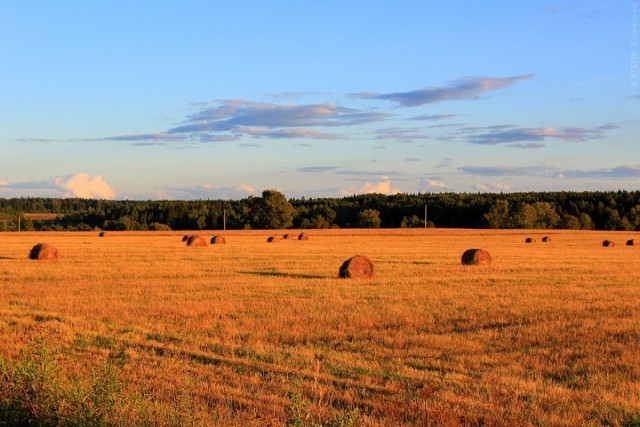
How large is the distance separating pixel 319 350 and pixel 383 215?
377 feet

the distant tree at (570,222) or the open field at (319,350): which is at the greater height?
the distant tree at (570,222)

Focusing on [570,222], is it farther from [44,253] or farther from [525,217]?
[44,253]

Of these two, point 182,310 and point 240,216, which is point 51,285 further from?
point 240,216

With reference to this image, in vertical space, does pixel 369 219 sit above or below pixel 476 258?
above

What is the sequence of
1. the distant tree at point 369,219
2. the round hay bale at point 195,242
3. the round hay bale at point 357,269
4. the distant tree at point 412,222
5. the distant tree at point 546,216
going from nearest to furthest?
the round hay bale at point 357,269 → the round hay bale at point 195,242 → the distant tree at point 412,222 → the distant tree at point 546,216 → the distant tree at point 369,219

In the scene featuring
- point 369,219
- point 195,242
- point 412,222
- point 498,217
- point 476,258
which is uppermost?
point 498,217

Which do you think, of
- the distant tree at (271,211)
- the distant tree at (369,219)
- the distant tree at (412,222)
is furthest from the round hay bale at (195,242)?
the distant tree at (369,219)

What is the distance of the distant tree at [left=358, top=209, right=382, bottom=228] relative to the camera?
379ft

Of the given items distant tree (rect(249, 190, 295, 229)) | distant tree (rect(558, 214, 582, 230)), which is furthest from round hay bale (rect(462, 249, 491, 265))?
distant tree (rect(558, 214, 582, 230))

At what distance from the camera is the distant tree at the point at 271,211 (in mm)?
103562


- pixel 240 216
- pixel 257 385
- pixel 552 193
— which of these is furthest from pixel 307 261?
pixel 552 193

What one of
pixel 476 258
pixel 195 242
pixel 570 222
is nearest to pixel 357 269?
pixel 476 258

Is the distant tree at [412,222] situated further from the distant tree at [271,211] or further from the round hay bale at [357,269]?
the round hay bale at [357,269]

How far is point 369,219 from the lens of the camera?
116375 millimetres
